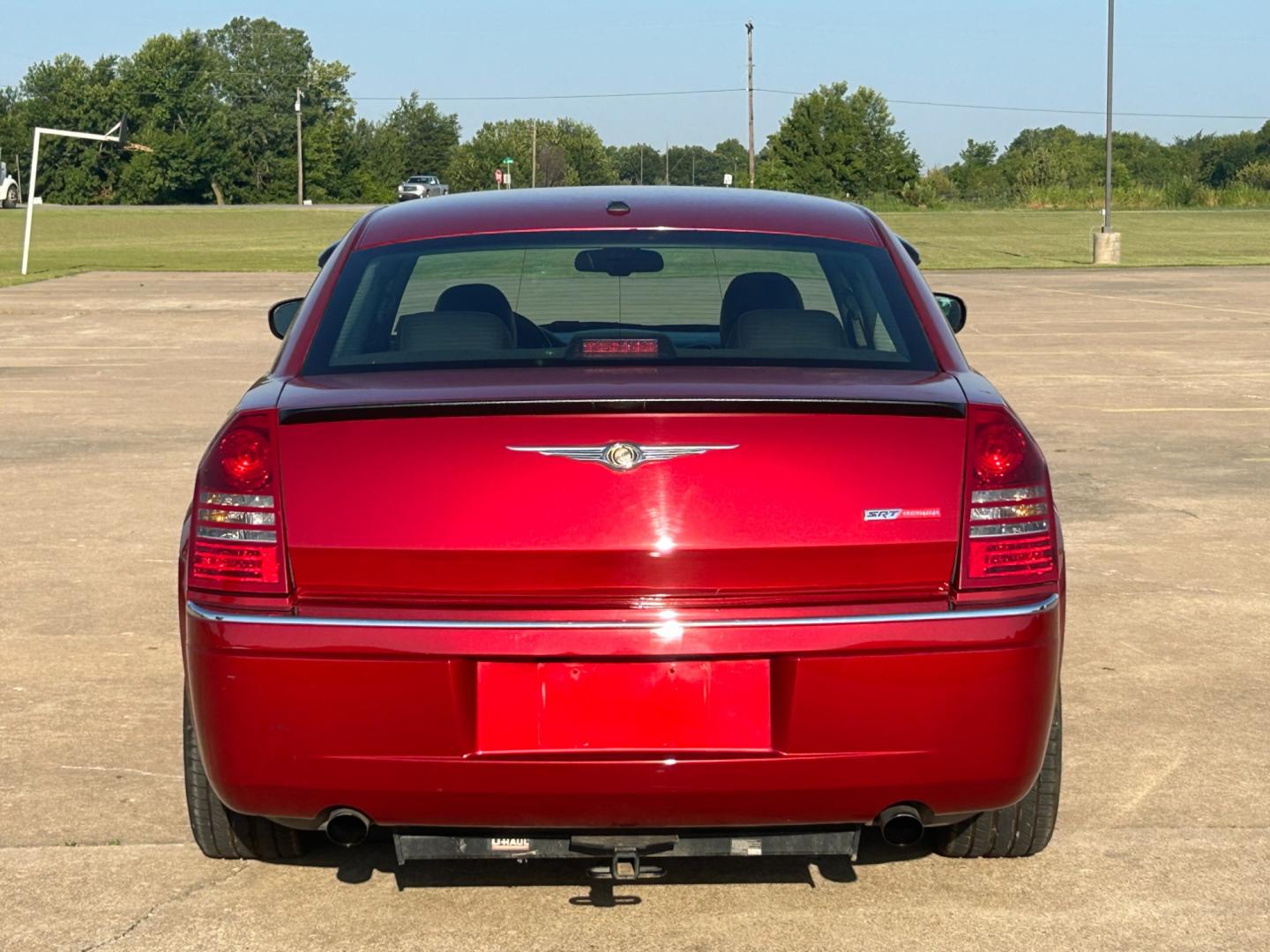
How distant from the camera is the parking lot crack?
353 cm

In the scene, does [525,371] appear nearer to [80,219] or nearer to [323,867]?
[323,867]

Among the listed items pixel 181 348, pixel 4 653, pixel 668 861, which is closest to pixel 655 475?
pixel 668 861

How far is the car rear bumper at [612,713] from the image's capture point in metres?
3.16

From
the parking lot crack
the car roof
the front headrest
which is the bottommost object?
the parking lot crack

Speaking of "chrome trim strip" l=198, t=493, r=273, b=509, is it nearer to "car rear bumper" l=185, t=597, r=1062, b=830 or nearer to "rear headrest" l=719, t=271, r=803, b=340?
"car rear bumper" l=185, t=597, r=1062, b=830

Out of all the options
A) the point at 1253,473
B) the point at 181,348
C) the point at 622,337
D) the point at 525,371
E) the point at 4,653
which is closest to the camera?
the point at 525,371

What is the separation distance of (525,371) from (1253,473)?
7.05m

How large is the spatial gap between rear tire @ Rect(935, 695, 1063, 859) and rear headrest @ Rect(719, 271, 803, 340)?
1.14 metres

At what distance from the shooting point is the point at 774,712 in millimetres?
3188

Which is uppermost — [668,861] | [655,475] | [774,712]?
[655,475]

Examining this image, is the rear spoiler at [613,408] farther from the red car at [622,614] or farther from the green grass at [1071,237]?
A: the green grass at [1071,237]

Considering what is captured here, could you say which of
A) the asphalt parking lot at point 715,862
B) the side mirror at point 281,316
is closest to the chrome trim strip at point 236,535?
the asphalt parking lot at point 715,862

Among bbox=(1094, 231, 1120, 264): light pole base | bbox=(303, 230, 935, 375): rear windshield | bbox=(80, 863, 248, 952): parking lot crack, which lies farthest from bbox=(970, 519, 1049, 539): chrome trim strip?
bbox=(1094, 231, 1120, 264): light pole base

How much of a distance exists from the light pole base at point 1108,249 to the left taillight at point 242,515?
1408 inches
